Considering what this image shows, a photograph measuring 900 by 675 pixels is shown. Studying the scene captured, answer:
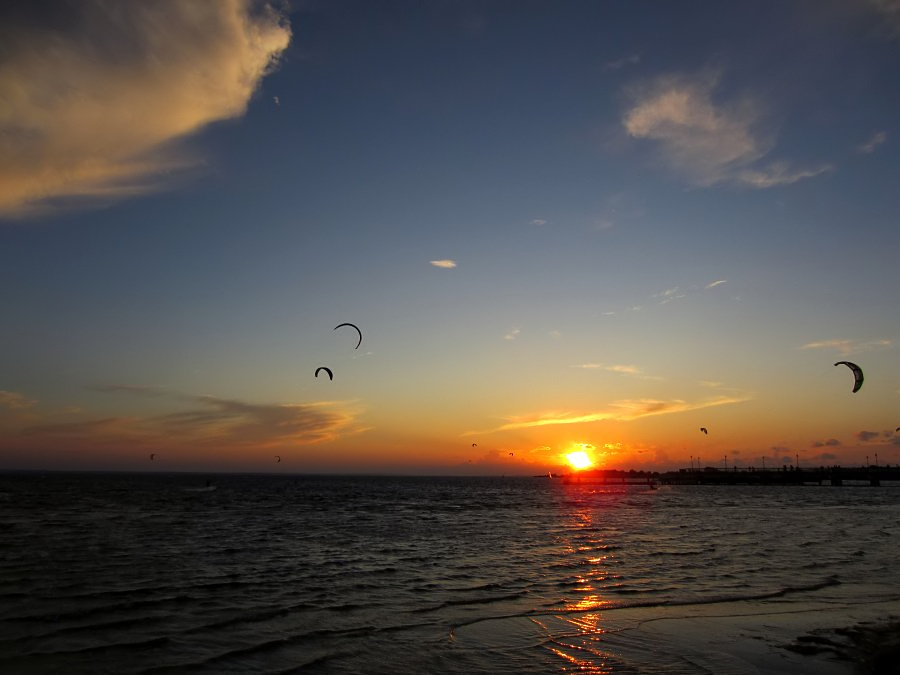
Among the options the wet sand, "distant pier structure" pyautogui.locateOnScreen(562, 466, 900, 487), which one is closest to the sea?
A: the wet sand

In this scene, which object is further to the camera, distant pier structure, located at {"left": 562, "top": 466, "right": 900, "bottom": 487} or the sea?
distant pier structure, located at {"left": 562, "top": 466, "right": 900, "bottom": 487}

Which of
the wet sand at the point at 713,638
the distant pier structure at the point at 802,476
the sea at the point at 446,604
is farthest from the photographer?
the distant pier structure at the point at 802,476

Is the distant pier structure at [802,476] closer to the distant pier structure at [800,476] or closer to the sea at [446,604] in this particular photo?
the distant pier structure at [800,476]

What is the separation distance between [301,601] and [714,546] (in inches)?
846

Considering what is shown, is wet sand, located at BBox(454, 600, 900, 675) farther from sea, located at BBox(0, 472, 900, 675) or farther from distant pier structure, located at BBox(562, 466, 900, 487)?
distant pier structure, located at BBox(562, 466, 900, 487)

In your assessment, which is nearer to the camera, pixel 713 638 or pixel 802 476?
pixel 713 638

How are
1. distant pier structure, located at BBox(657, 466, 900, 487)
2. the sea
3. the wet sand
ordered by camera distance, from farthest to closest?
1. distant pier structure, located at BBox(657, 466, 900, 487)
2. the sea
3. the wet sand

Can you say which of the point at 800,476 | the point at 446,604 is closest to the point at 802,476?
the point at 800,476

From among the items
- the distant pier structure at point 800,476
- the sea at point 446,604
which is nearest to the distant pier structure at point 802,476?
the distant pier structure at point 800,476

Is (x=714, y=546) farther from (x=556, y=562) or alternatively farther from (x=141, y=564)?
(x=141, y=564)

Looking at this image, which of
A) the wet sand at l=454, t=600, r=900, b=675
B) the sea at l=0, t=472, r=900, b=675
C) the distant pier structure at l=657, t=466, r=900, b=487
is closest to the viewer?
the wet sand at l=454, t=600, r=900, b=675

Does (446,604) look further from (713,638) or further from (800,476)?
(800,476)

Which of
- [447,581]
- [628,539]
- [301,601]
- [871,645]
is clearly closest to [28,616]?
[301,601]

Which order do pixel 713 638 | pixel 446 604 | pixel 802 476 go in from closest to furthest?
pixel 713 638 → pixel 446 604 → pixel 802 476
